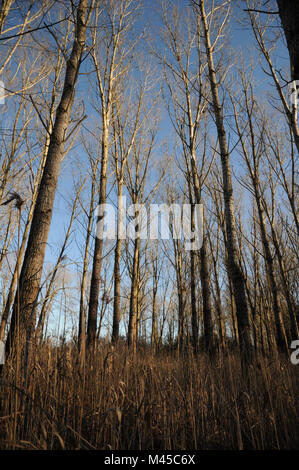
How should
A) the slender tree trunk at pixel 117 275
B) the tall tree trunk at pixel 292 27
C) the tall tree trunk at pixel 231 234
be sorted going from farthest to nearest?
the slender tree trunk at pixel 117 275
the tall tree trunk at pixel 231 234
the tall tree trunk at pixel 292 27

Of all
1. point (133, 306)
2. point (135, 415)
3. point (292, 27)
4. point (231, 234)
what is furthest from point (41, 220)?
point (133, 306)

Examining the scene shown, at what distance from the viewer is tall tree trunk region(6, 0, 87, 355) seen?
1847mm

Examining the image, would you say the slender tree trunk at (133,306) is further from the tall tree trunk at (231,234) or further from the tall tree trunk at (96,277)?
the tall tree trunk at (231,234)

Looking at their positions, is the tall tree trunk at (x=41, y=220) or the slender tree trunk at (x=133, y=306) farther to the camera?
the slender tree trunk at (x=133, y=306)

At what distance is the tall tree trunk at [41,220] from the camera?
1.85m

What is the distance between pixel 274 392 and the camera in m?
1.87

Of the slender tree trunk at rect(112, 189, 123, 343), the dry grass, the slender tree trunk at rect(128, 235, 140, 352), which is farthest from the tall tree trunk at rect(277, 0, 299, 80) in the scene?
the slender tree trunk at rect(128, 235, 140, 352)

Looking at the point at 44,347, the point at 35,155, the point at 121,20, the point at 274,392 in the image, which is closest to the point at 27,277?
the point at 44,347

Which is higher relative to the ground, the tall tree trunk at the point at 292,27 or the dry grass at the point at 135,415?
the tall tree trunk at the point at 292,27

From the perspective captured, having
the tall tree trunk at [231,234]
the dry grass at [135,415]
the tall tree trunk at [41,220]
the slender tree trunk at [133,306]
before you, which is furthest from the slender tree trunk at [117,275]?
the dry grass at [135,415]

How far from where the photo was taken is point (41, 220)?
7.14 feet

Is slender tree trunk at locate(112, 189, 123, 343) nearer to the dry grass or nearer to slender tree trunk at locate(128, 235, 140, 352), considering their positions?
slender tree trunk at locate(128, 235, 140, 352)

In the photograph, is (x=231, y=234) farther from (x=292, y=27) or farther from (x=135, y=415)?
(x=135, y=415)
